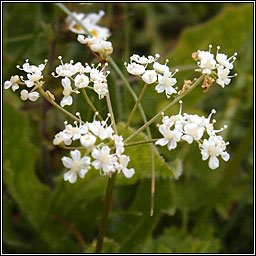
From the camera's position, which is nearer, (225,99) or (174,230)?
(174,230)

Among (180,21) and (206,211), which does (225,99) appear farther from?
(180,21)

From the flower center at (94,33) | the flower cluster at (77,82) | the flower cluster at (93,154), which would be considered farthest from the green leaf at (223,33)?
the flower cluster at (93,154)

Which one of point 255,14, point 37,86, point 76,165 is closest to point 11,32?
point 255,14

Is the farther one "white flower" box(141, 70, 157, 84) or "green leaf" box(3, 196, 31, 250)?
"green leaf" box(3, 196, 31, 250)

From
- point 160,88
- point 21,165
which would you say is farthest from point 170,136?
point 21,165

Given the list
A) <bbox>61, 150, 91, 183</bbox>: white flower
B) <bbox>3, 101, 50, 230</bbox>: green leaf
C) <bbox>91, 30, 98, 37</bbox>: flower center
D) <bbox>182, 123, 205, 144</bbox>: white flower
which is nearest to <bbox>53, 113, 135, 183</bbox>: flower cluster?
<bbox>61, 150, 91, 183</bbox>: white flower

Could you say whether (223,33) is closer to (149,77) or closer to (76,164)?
(149,77)

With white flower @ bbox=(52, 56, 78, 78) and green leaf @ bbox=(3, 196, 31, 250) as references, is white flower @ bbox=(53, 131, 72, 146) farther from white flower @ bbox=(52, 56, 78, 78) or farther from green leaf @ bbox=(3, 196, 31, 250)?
green leaf @ bbox=(3, 196, 31, 250)

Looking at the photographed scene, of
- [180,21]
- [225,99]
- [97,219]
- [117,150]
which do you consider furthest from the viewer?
[180,21]
